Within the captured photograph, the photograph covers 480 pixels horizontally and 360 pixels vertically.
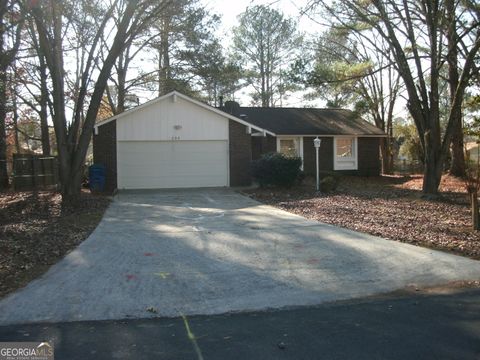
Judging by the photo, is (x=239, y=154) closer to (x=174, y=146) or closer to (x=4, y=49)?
(x=174, y=146)

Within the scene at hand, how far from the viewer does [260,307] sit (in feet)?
19.6

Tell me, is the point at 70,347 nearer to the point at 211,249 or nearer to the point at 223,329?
the point at 223,329

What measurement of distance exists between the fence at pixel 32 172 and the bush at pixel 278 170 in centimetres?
1156

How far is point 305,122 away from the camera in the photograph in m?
28.6

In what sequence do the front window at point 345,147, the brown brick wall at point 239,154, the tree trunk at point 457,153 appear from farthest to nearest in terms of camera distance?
the front window at point 345,147
the tree trunk at point 457,153
the brown brick wall at point 239,154

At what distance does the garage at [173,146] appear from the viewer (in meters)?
20.9

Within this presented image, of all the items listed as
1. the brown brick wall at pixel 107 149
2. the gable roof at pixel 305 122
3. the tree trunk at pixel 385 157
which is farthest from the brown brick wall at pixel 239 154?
the tree trunk at pixel 385 157

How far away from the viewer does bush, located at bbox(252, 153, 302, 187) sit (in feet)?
64.7

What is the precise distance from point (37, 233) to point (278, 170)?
1098 cm

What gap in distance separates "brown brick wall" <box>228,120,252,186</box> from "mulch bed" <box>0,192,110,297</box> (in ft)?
22.8

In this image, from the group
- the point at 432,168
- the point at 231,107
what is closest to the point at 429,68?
the point at 432,168

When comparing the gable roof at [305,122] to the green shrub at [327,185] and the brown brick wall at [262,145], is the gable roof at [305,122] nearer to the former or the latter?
the brown brick wall at [262,145]

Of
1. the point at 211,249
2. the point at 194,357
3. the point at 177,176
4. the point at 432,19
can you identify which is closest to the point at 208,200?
the point at 177,176

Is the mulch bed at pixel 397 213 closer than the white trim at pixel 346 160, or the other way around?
the mulch bed at pixel 397 213
